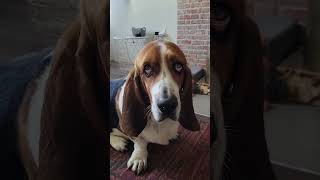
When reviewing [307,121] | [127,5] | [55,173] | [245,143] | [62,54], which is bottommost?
[55,173]

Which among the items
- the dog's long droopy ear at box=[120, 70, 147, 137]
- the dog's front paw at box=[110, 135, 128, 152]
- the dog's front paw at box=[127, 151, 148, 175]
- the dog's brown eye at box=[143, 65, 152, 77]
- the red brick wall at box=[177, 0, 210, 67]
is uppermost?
the red brick wall at box=[177, 0, 210, 67]

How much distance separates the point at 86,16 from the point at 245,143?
37.9 inches

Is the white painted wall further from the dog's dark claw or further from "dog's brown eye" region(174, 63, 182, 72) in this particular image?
the dog's dark claw

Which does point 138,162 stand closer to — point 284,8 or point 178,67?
point 178,67

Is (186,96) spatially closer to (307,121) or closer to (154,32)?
(154,32)

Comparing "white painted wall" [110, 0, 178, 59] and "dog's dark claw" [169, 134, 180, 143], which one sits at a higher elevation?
"white painted wall" [110, 0, 178, 59]

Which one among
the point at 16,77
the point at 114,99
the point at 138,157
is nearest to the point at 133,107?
the point at 114,99

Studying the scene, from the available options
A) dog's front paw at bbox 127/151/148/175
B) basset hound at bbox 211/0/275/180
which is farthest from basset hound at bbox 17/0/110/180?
basset hound at bbox 211/0/275/180

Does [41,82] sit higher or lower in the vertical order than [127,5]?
lower

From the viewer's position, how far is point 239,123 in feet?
4.75

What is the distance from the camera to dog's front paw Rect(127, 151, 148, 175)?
148 centimetres

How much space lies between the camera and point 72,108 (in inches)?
59.6

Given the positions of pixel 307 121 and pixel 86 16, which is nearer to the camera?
pixel 307 121

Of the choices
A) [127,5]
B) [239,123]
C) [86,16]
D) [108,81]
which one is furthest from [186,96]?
[86,16]
